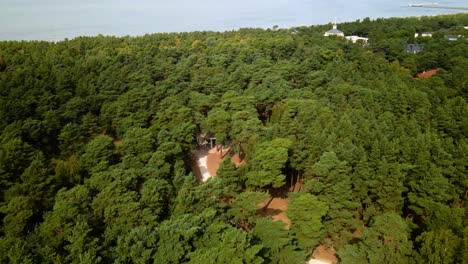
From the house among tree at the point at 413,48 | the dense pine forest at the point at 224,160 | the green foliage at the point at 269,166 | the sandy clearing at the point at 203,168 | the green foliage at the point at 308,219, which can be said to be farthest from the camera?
the house among tree at the point at 413,48

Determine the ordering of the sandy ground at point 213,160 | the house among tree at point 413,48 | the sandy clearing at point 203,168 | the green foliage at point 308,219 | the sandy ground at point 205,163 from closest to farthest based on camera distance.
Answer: the green foliage at point 308,219
the sandy clearing at point 203,168
the sandy ground at point 205,163
the sandy ground at point 213,160
the house among tree at point 413,48

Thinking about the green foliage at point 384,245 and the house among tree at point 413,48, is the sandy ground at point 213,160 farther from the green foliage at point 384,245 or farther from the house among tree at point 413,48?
the house among tree at point 413,48

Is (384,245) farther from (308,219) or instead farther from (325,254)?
(325,254)

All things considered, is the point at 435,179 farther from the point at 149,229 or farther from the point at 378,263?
the point at 149,229

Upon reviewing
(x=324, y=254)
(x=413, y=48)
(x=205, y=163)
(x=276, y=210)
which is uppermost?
(x=413, y=48)

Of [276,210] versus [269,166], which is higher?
[269,166]

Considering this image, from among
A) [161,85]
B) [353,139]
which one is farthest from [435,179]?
[161,85]

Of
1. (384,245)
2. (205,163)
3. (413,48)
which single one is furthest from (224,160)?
(413,48)

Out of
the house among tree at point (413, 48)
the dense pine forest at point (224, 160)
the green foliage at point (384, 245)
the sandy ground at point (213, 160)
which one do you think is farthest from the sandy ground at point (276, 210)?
the house among tree at point (413, 48)
